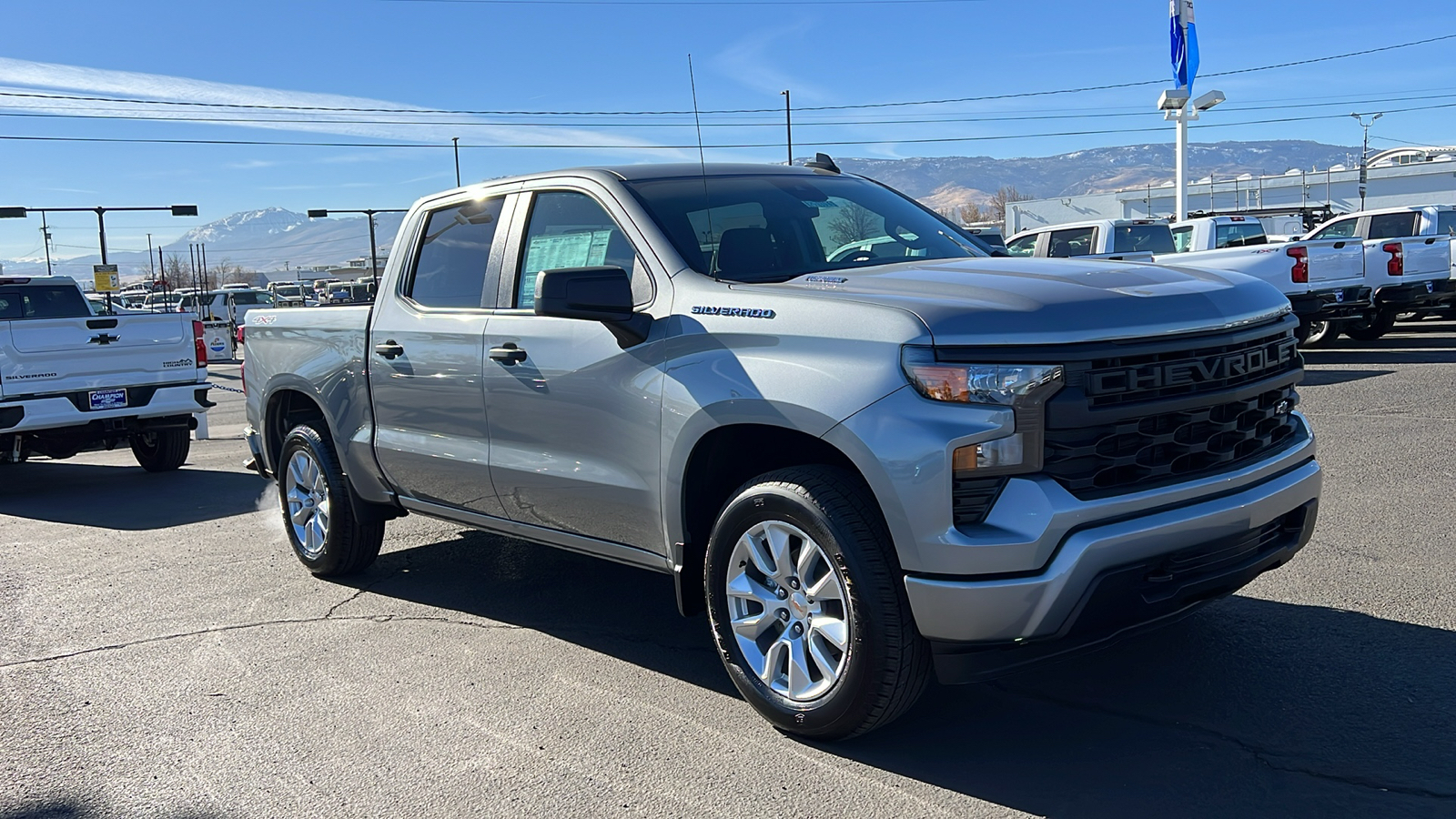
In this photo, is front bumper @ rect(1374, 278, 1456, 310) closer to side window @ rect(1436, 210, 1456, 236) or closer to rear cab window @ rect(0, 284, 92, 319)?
side window @ rect(1436, 210, 1456, 236)

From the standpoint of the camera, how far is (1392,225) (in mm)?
19297

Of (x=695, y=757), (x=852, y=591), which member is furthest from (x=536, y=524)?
(x=852, y=591)

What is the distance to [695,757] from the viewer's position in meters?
3.96

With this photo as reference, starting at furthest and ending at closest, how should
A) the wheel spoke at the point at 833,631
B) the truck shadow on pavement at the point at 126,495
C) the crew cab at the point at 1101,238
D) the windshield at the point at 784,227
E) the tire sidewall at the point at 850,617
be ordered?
the crew cab at the point at 1101,238 → the truck shadow on pavement at the point at 126,495 → the windshield at the point at 784,227 → the wheel spoke at the point at 833,631 → the tire sidewall at the point at 850,617

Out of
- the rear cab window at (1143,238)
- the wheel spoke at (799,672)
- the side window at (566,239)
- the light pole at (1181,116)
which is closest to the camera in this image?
the wheel spoke at (799,672)

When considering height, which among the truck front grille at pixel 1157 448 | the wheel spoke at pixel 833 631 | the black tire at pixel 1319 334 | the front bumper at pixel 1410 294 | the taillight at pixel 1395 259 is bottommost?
Result: the black tire at pixel 1319 334

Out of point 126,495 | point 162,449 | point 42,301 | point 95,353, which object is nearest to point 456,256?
point 126,495

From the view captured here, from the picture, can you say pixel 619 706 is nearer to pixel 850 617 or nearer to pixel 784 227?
pixel 850 617

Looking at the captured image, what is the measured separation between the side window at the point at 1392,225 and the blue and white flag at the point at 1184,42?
1420 cm

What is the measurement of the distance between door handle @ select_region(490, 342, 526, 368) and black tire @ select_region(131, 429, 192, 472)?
24.4 ft

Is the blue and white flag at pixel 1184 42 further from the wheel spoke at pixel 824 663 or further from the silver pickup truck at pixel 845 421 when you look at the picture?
the wheel spoke at pixel 824 663

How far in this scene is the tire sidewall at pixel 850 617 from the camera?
146 inches

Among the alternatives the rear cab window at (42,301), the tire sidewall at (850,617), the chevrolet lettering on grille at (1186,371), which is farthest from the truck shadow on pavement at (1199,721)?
the rear cab window at (42,301)

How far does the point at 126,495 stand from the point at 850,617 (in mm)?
8384
